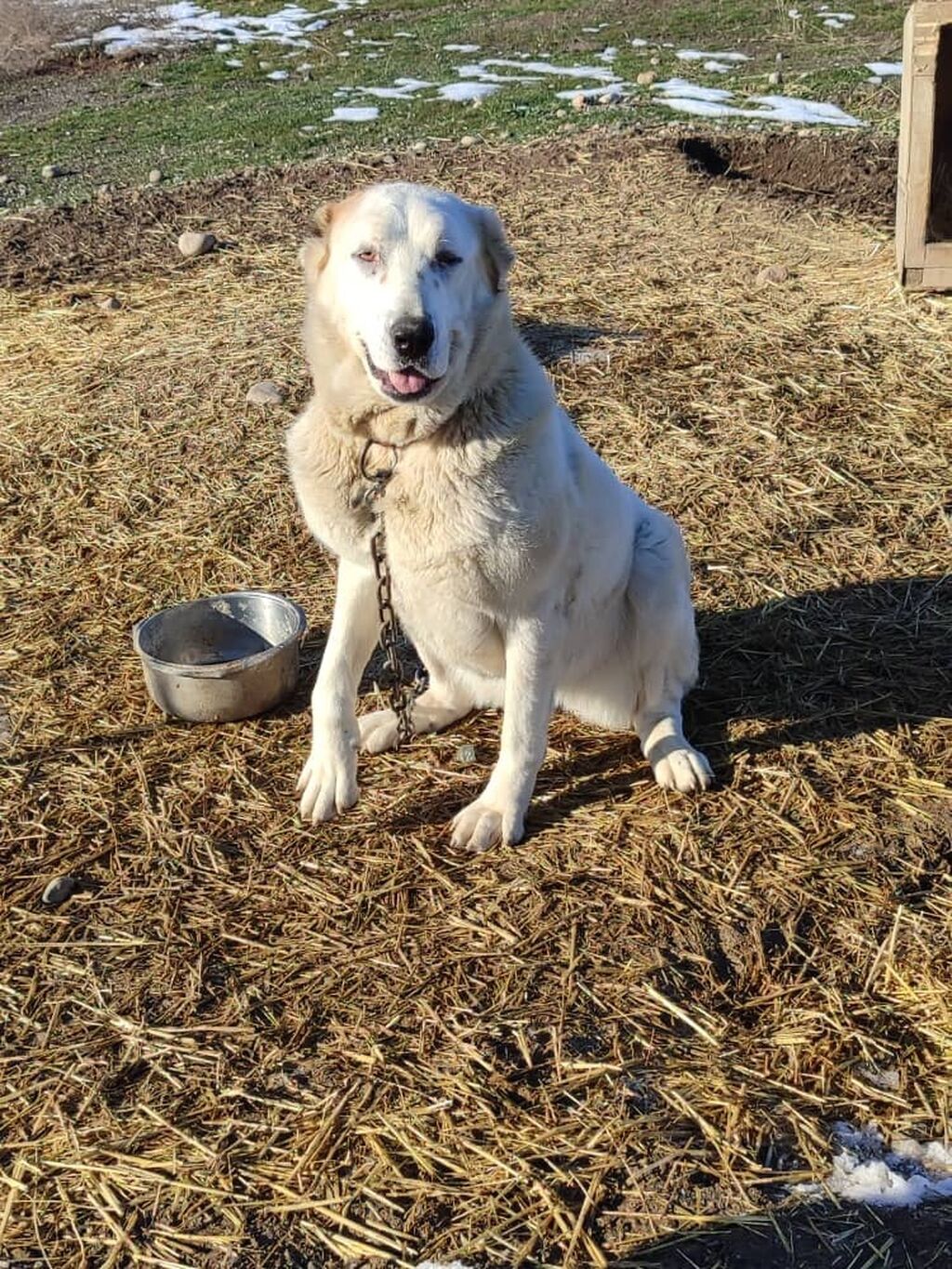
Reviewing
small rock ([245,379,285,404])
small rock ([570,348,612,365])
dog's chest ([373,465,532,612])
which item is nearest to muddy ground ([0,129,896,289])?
small rock ([245,379,285,404])

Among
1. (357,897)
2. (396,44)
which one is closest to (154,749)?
(357,897)

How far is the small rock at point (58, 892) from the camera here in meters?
2.78

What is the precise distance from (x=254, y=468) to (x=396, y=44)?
36.7 feet

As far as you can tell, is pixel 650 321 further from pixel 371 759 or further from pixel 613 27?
pixel 613 27

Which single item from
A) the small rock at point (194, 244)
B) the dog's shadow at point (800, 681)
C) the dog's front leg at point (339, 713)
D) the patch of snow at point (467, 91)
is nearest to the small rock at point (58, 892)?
the dog's front leg at point (339, 713)

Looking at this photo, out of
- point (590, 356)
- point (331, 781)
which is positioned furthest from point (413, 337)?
point (590, 356)

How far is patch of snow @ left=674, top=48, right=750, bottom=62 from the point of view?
38.4ft

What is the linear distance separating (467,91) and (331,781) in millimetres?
9651

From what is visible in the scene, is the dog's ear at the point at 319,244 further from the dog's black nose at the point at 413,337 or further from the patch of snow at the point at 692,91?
the patch of snow at the point at 692,91

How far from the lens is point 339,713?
116 inches

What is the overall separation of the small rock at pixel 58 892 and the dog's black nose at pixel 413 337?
1427 mm

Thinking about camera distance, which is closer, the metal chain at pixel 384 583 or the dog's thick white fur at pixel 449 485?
the dog's thick white fur at pixel 449 485

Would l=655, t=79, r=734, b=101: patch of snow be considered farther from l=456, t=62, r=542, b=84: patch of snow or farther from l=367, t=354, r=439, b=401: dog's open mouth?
l=367, t=354, r=439, b=401: dog's open mouth

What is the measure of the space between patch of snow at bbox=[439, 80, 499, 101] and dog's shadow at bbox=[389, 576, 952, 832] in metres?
8.18
